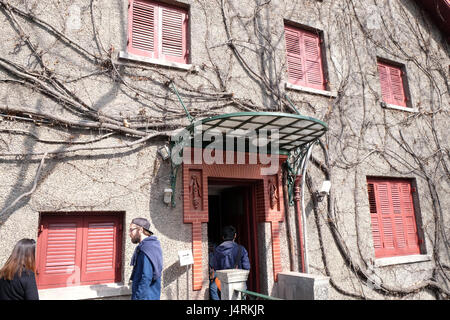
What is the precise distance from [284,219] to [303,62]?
12.0 feet

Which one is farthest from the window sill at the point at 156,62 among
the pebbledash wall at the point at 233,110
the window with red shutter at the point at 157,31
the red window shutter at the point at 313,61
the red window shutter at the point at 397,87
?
the red window shutter at the point at 397,87

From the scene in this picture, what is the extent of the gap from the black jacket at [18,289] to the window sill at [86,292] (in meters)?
1.30

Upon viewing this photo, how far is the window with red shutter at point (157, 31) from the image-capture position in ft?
19.0

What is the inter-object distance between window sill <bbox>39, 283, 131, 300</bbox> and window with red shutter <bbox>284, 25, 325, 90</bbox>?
5.26 meters

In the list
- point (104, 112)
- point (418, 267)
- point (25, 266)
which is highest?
point (104, 112)

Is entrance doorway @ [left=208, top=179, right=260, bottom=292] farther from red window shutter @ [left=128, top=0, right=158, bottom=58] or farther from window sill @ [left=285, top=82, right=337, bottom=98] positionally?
red window shutter @ [left=128, top=0, right=158, bottom=58]

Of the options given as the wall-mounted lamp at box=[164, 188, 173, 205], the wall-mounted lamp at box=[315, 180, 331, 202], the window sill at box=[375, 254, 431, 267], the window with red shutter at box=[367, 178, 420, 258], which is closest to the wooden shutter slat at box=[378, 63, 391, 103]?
the window with red shutter at box=[367, 178, 420, 258]

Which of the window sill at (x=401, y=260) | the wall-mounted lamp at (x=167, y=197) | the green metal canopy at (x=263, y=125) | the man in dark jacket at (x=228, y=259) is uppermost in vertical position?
the green metal canopy at (x=263, y=125)

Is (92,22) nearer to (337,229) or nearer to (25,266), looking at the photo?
(25,266)

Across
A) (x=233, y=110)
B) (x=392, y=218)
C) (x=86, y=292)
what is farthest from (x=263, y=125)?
(x=392, y=218)

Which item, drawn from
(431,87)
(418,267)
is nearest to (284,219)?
(418,267)

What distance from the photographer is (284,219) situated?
20.3 ft

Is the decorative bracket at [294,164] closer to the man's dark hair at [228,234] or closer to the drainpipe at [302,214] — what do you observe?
the drainpipe at [302,214]

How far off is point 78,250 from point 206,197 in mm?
2137
